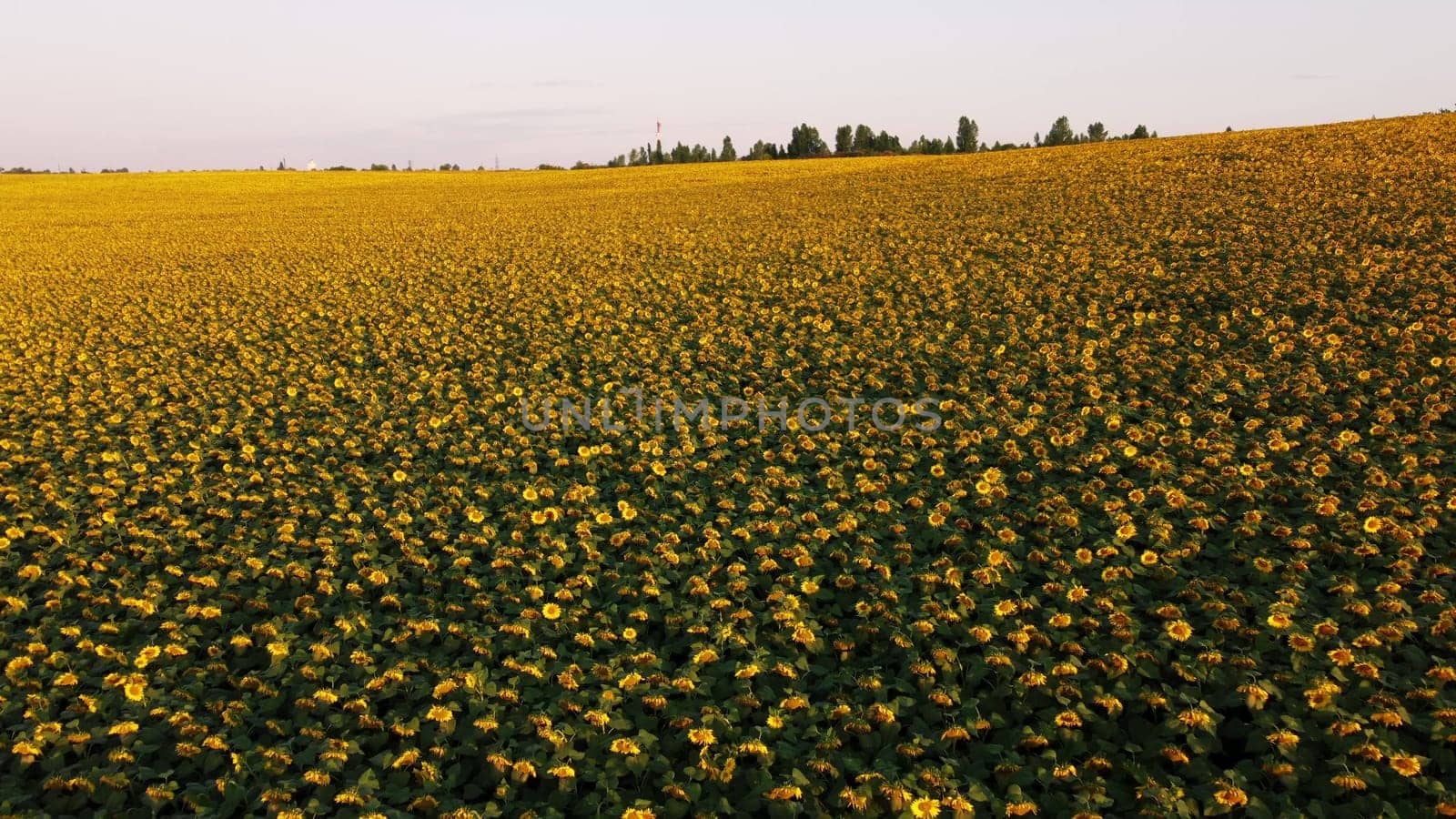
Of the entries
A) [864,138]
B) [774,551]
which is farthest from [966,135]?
[774,551]

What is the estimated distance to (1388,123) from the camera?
27969 mm

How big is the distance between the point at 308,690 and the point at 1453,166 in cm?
2747

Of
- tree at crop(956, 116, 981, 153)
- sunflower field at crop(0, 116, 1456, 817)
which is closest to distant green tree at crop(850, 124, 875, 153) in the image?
tree at crop(956, 116, 981, 153)

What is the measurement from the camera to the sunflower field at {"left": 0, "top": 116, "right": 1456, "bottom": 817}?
456 centimetres

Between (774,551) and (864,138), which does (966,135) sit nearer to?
(864,138)

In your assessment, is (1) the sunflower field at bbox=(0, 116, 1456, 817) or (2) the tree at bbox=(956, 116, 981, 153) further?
(2) the tree at bbox=(956, 116, 981, 153)

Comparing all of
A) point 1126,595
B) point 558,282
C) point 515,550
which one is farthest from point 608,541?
point 558,282

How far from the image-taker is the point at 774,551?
680 cm

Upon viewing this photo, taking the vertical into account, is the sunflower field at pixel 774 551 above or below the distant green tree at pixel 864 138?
below

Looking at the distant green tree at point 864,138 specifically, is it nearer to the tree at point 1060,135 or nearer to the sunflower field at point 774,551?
the tree at point 1060,135

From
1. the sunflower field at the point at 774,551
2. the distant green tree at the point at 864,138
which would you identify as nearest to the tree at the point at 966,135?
the distant green tree at the point at 864,138

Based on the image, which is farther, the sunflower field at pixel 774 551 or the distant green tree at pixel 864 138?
the distant green tree at pixel 864 138

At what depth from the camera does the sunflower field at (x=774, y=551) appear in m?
4.56

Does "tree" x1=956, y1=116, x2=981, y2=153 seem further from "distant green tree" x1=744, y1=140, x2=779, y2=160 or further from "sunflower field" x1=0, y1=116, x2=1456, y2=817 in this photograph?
"sunflower field" x1=0, y1=116, x2=1456, y2=817
